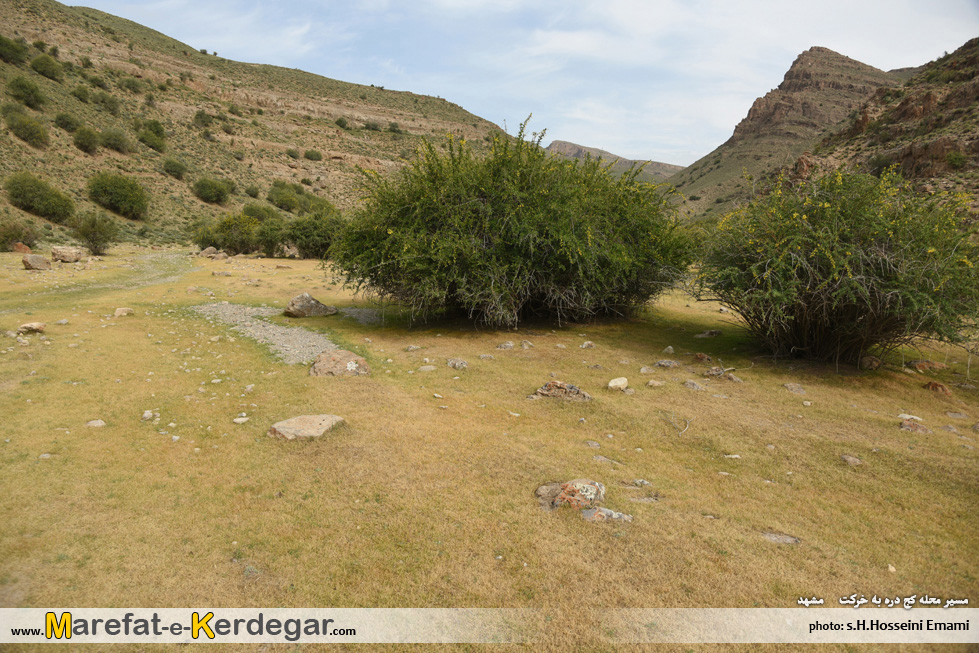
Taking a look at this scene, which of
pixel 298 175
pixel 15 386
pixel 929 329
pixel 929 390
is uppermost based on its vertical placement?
pixel 298 175

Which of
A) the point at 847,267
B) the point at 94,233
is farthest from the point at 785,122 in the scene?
the point at 94,233

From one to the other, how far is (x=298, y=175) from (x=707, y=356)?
61375 mm

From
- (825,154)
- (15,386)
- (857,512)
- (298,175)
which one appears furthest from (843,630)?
(298,175)

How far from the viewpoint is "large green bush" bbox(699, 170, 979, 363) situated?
8.71m

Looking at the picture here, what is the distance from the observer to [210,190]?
152 feet

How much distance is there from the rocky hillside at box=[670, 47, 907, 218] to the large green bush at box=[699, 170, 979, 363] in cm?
5140

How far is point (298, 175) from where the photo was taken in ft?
199

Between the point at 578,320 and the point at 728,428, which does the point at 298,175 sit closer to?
the point at 578,320

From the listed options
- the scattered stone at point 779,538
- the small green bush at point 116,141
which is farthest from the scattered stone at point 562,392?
the small green bush at point 116,141

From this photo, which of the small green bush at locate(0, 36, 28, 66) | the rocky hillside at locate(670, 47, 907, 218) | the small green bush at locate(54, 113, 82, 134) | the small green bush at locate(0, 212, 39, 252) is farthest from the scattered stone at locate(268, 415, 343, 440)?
the small green bush at locate(0, 36, 28, 66)

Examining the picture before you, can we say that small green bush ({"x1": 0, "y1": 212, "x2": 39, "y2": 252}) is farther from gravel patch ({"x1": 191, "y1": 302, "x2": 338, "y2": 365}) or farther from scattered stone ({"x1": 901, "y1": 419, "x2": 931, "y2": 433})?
scattered stone ({"x1": 901, "y1": 419, "x2": 931, "y2": 433})

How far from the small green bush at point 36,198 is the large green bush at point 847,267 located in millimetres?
40774

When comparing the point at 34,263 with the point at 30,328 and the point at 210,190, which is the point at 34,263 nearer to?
the point at 30,328

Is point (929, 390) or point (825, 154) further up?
point (825, 154)
